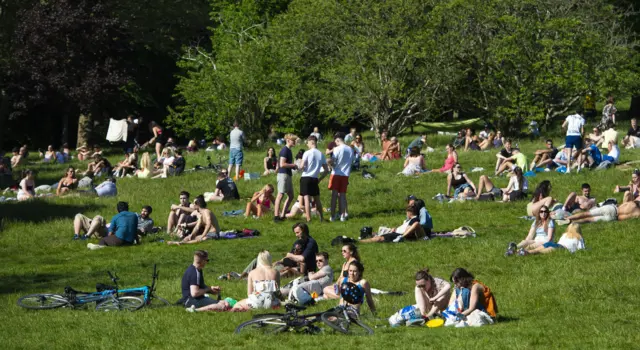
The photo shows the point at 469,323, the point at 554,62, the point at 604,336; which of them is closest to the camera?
the point at 604,336

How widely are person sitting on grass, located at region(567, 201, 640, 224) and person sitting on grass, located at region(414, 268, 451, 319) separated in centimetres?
850

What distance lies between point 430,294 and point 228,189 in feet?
44.3

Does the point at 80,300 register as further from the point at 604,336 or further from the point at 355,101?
the point at 355,101

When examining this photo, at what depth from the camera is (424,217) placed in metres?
22.3

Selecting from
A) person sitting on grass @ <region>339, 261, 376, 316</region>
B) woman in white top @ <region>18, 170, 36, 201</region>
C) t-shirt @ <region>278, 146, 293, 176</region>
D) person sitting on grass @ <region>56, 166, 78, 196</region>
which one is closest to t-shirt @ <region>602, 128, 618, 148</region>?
t-shirt @ <region>278, 146, 293, 176</region>

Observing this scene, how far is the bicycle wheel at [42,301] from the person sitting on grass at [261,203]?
387 inches

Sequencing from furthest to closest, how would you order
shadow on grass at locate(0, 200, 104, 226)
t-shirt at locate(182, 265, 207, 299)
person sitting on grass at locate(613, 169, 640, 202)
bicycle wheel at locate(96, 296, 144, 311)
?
shadow on grass at locate(0, 200, 104, 226), person sitting on grass at locate(613, 169, 640, 202), t-shirt at locate(182, 265, 207, 299), bicycle wheel at locate(96, 296, 144, 311)

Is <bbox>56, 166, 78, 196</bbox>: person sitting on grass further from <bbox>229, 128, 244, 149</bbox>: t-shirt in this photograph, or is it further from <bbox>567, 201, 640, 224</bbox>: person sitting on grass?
<bbox>567, 201, 640, 224</bbox>: person sitting on grass

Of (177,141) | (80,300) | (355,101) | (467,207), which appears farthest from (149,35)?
(80,300)

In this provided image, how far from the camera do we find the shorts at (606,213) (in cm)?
2338

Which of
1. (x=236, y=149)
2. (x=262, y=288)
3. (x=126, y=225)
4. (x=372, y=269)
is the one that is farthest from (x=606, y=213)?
(x=236, y=149)

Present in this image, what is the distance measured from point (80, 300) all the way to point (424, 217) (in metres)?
8.15

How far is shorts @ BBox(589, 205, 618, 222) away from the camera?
23.4m

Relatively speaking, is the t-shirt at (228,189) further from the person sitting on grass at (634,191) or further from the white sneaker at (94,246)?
the person sitting on grass at (634,191)
